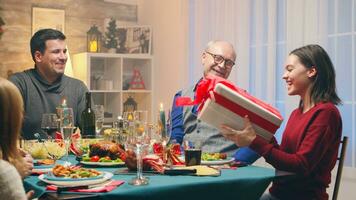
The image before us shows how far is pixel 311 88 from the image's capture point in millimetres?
2168

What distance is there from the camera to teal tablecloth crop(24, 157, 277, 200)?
4.95 feet

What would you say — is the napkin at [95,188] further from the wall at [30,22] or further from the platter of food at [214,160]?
the wall at [30,22]

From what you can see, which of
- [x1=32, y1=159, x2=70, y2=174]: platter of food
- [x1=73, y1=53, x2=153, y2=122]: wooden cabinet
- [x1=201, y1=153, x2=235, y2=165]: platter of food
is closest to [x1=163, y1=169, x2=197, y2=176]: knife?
[x1=201, y1=153, x2=235, y2=165]: platter of food

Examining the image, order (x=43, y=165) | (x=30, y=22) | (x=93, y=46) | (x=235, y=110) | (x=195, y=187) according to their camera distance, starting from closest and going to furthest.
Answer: (x=195, y=187) → (x=235, y=110) → (x=43, y=165) → (x=30, y=22) → (x=93, y=46)

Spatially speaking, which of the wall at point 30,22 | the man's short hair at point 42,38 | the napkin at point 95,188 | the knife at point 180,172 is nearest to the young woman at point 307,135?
the knife at point 180,172

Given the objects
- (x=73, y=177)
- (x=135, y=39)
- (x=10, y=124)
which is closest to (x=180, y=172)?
(x=73, y=177)

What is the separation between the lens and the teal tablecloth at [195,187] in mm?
1510

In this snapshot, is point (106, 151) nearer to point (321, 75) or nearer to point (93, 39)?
point (321, 75)

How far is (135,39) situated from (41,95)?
1.97 m

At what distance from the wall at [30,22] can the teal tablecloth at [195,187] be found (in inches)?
113

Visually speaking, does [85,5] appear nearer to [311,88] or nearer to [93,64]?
[93,64]

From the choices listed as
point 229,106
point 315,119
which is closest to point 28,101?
point 229,106

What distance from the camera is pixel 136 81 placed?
487 cm

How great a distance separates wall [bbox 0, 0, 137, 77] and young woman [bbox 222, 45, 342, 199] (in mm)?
2984
